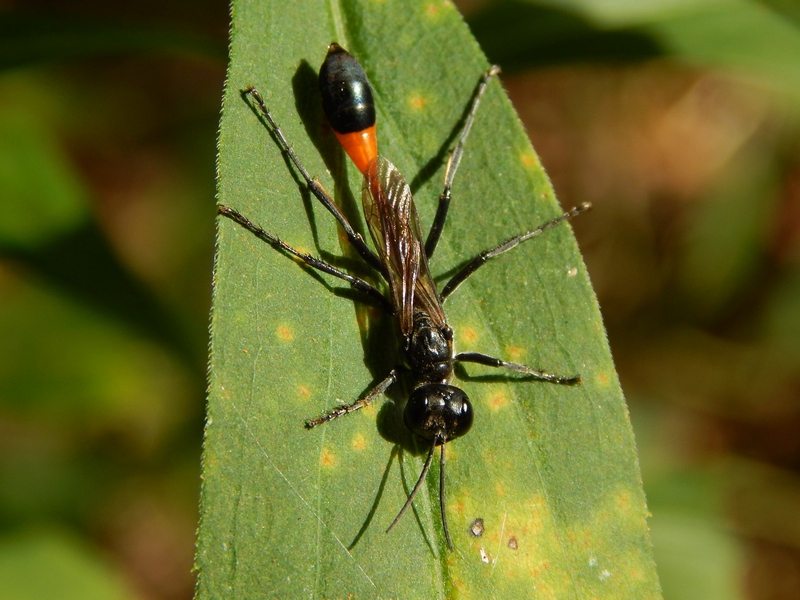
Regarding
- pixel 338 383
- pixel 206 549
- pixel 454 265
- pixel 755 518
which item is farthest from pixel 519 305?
pixel 755 518

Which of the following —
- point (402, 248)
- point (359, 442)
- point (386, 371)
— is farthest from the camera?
point (402, 248)

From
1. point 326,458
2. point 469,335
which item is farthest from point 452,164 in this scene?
point 326,458

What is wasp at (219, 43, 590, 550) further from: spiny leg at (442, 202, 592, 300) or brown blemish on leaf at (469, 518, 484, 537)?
brown blemish on leaf at (469, 518, 484, 537)

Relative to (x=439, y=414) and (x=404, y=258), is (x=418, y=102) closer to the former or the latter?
(x=404, y=258)

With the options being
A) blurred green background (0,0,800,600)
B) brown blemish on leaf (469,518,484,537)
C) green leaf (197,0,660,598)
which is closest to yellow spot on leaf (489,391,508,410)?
green leaf (197,0,660,598)

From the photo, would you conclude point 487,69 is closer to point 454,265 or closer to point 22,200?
point 454,265

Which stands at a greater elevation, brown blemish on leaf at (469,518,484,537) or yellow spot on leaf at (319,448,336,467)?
yellow spot on leaf at (319,448,336,467)

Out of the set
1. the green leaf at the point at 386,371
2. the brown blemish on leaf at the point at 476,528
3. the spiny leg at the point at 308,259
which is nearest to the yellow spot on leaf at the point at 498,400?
the green leaf at the point at 386,371
